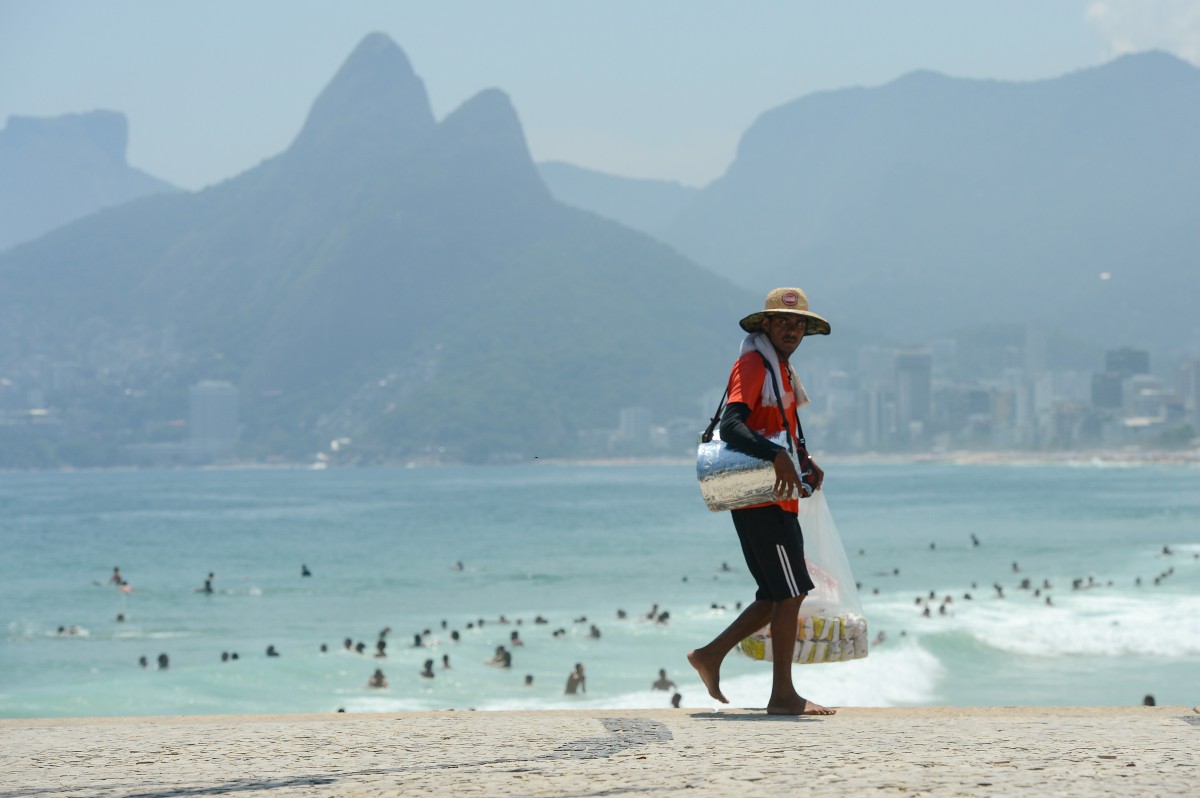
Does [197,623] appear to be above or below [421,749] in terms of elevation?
below

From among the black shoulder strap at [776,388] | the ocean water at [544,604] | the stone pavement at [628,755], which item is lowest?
the ocean water at [544,604]

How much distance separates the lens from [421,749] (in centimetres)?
522

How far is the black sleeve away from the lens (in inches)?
225

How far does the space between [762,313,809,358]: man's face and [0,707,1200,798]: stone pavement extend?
147 cm

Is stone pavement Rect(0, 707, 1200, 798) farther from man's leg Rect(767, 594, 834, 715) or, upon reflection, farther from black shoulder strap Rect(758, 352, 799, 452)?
black shoulder strap Rect(758, 352, 799, 452)

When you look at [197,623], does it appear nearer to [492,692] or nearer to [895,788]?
[492,692]

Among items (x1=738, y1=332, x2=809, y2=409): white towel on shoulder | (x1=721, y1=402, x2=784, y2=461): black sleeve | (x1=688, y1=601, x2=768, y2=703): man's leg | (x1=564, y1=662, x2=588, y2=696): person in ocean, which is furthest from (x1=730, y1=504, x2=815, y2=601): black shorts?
(x1=564, y1=662, x2=588, y2=696): person in ocean

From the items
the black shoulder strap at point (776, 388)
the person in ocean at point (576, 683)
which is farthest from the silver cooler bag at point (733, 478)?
the person in ocean at point (576, 683)

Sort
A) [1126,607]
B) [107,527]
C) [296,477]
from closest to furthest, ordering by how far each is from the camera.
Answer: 1. [1126,607]
2. [107,527]
3. [296,477]

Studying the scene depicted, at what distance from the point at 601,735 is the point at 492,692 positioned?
16658mm

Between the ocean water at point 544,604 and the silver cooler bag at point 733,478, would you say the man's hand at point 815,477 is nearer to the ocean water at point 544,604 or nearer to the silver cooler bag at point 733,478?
the silver cooler bag at point 733,478

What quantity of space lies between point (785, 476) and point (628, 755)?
129 cm

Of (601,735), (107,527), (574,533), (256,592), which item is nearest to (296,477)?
(107,527)

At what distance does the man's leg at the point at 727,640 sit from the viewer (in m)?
6.05
